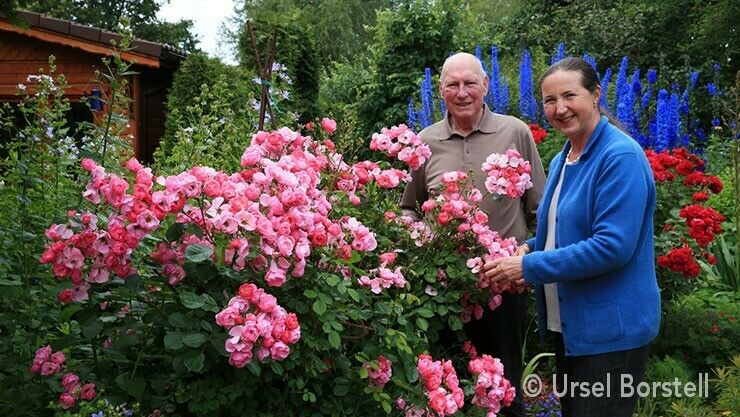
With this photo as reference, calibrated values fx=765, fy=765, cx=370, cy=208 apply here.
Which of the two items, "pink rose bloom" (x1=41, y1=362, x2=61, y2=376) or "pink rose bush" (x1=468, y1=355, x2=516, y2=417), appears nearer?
"pink rose bloom" (x1=41, y1=362, x2=61, y2=376)

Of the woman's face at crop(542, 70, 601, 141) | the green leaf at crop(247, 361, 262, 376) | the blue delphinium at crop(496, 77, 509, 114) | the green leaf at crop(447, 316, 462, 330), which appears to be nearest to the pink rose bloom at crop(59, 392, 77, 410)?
the green leaf at crop(247, 361, 262, 376)

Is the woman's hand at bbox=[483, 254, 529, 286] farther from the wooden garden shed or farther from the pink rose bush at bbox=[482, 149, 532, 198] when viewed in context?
the wooden garden shed

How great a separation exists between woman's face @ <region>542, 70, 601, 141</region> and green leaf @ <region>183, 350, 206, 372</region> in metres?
1.34

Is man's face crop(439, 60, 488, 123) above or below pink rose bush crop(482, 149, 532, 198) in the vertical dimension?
above

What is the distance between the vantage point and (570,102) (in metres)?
2.46

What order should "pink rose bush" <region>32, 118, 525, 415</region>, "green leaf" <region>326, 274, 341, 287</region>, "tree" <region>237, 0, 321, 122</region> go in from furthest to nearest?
"tree" <region>237, 0, 321, 122</region> → "green leaf" <region>326, 274, 341, 287</region> → "pink rose bush" <region>32, 118, 525, 415</region>

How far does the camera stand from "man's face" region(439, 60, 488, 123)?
3113 mm

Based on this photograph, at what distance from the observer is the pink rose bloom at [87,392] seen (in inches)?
87.4

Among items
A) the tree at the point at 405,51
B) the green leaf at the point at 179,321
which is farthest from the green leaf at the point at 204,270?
the tree at the point at 405,51

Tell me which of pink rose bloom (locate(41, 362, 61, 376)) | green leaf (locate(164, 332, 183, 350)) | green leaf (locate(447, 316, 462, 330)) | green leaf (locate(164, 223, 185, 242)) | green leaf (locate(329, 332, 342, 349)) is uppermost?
green leaf (locate(164, 223, 185, 242))

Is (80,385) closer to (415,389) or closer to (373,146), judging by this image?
(415,389)

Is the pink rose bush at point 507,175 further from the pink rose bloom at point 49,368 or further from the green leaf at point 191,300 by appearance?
the pink rose bloom at point 49,368

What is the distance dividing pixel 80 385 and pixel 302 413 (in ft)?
2.19

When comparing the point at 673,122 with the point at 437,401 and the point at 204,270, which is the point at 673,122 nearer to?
the point at 437,401
